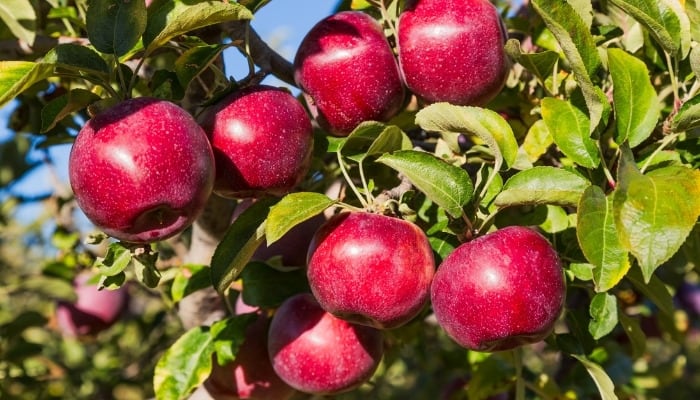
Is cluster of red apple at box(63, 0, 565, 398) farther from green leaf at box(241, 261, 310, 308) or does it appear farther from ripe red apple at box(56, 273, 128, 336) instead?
ripe red apple at box(56, 273, 128, 336)

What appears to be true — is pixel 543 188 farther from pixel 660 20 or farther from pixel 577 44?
pixel 660 20

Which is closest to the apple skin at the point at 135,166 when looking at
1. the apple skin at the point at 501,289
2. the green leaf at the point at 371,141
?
the green leaf at the point at 371,141

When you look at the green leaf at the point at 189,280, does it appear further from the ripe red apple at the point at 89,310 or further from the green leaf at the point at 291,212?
the ripe red apple at the point at 89,310

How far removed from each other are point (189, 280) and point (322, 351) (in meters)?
0.31

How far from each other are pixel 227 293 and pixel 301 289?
262 mm

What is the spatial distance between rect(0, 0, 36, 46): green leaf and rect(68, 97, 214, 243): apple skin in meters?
0.46

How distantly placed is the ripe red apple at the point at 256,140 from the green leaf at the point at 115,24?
147mm

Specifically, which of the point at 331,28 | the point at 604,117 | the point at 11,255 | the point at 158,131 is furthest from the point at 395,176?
the point at 11,255

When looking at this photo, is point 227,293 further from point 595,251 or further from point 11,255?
point 11,255

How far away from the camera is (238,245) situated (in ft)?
3.70

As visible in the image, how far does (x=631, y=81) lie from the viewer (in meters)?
1.08

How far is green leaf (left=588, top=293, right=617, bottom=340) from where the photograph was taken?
1155 mm

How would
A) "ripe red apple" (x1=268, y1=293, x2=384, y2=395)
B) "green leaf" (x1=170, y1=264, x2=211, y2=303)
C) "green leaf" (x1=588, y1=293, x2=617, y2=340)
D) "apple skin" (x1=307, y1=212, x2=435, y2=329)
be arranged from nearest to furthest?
"apple skin" (x1=307, y1=212, x2=435, y2=329)
"green leaf" (x1=588, y1=293, x2=617, y2=340)
"ripe red apple" (x1=268, y1=293, x2=384, y2=395)
"green leaf" (x1=170, y1=264, x2=211, y2=303)

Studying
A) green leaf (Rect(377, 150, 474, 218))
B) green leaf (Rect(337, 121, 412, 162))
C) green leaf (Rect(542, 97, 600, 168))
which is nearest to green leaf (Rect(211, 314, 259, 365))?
green leaf (Rect(337, 121, 412, 162))
